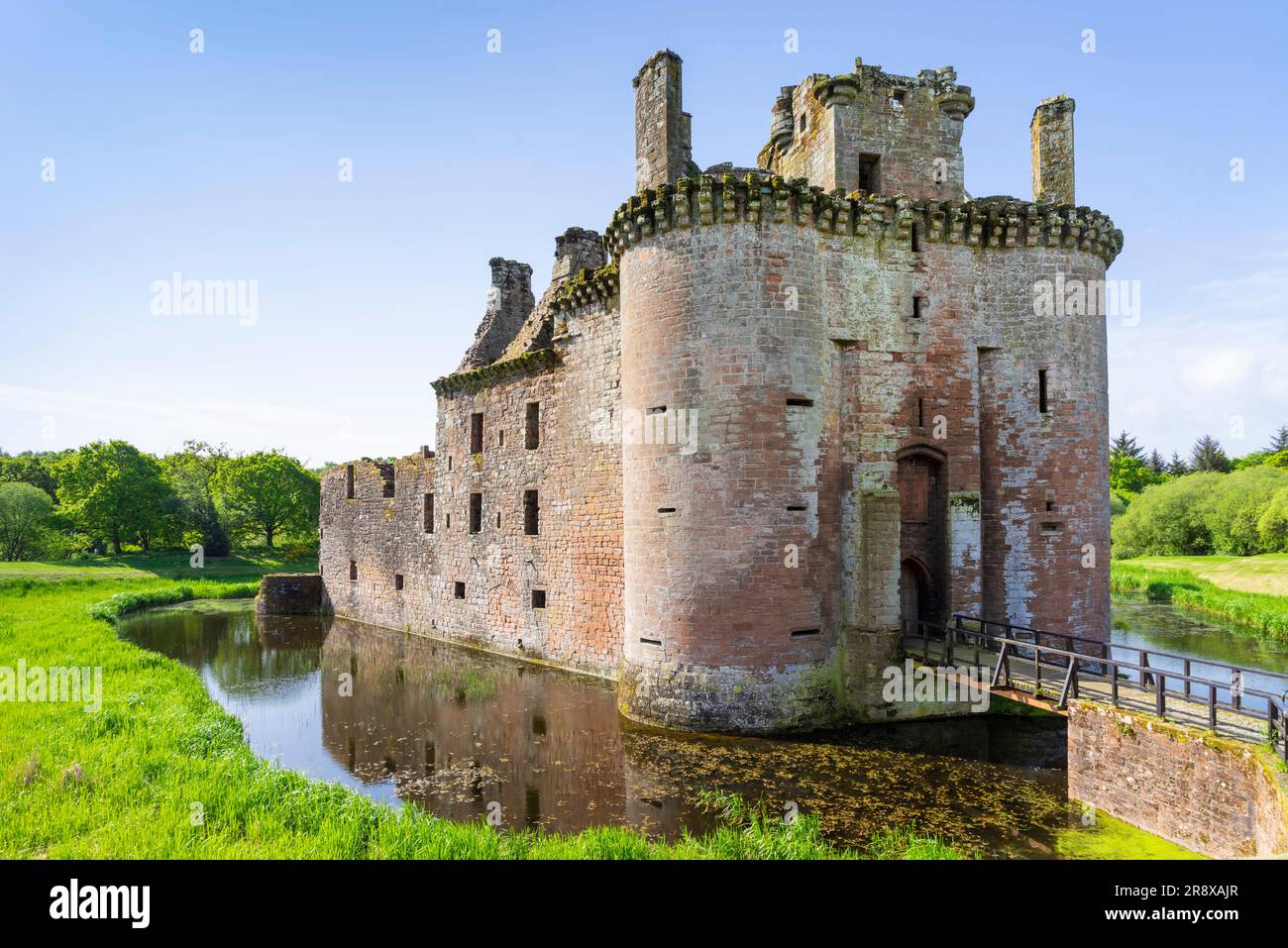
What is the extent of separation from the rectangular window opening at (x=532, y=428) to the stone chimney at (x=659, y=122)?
739cm

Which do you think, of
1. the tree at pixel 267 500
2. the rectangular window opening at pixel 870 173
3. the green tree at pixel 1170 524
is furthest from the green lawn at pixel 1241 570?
the tree at pixel 267 500

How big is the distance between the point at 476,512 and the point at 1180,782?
19.5 metres

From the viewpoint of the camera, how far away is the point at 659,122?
53.4 feet

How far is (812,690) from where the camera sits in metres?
13.8

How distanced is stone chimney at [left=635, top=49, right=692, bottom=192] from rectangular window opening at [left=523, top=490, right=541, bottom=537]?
366 inches

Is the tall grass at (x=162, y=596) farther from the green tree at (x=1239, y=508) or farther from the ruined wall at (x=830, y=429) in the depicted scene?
the green tree at (x=1239, y=508)

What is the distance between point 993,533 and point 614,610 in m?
8.96

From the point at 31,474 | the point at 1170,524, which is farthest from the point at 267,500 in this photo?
the point at 1170,524

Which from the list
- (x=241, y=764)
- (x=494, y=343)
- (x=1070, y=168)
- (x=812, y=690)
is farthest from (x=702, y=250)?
(x=494, y=343)

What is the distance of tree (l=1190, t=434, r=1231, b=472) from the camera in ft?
252

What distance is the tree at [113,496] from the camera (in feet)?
171

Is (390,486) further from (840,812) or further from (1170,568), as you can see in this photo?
(1170,568)

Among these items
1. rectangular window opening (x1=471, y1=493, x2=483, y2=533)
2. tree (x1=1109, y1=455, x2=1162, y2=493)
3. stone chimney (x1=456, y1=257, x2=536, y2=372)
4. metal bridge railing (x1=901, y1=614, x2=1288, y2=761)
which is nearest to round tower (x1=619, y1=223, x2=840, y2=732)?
metal bridge railing (x1=901, y1=614, x2=1288, y2=761)

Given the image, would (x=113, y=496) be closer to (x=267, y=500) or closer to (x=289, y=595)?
(x=267, y=500)
